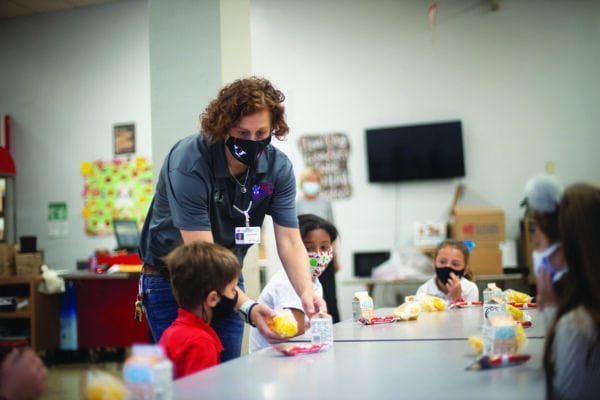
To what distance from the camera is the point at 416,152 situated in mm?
7172

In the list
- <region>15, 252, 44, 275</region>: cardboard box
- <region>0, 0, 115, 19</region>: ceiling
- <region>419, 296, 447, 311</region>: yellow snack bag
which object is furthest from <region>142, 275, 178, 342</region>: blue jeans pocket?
<region>0, 0, 115, 19</region>: ceiling

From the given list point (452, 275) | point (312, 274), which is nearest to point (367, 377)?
point (312, 274)

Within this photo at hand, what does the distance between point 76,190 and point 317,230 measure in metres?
6.15

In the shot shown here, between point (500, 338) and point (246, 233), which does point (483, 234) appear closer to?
point (246, 233)

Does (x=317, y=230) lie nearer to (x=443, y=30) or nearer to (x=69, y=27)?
(x=443, y=30)

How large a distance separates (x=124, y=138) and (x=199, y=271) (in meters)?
6.75

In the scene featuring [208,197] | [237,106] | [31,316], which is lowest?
[31,316]

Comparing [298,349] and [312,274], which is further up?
[312,274]

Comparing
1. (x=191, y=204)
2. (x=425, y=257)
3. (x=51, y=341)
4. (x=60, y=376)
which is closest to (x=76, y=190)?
(x=51, y=341)

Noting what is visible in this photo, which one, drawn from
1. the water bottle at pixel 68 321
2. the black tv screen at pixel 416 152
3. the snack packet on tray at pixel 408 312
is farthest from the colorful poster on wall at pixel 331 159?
the snack packet on tray at pixel 408 312

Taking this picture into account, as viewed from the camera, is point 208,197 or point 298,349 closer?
point 298,349

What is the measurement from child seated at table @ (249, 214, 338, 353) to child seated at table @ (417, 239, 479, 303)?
699 mm

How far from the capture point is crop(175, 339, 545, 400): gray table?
4.32 feet

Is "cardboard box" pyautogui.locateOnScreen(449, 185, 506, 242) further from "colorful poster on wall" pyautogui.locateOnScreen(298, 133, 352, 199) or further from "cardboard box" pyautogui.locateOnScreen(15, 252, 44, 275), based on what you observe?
"cardboard box" pyautogui.locateOnScreen(15, 252, 44, 275)
